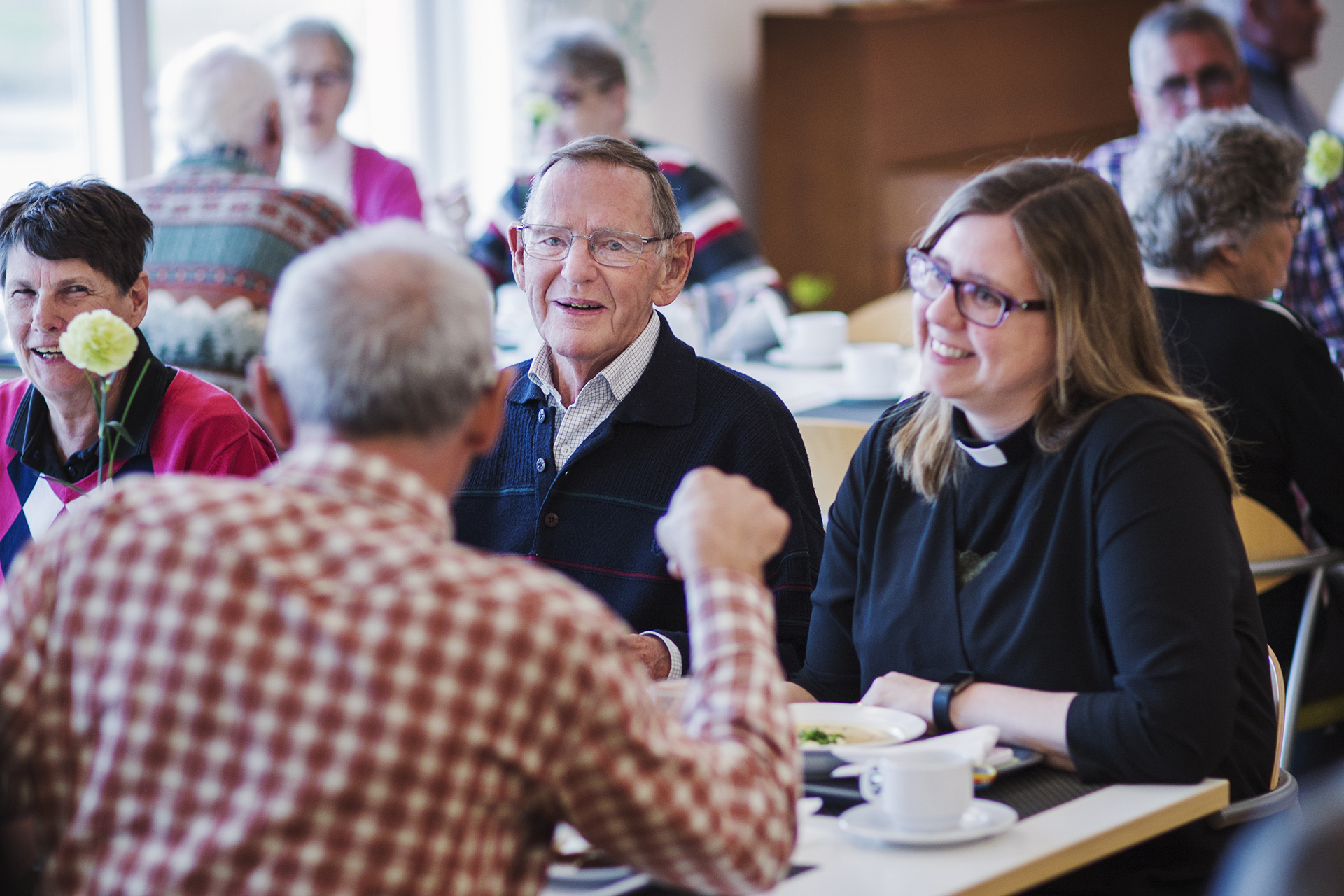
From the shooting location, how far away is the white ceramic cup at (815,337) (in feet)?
12.1

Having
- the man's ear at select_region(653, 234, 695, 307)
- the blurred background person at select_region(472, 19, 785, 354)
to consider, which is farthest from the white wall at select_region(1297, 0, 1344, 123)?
the man's ear at select_region(653, 234, 695, 307)

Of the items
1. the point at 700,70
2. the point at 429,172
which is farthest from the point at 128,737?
the point at 700,70

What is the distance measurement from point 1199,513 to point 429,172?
4.21 m

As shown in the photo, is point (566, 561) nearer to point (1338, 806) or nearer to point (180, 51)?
point (1338, 806)

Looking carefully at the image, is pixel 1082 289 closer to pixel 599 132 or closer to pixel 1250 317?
pixel 1250 317

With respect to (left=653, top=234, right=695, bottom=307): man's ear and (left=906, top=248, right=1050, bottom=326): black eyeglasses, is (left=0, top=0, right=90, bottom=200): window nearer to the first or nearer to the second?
(left=653, top=234, right=695, bottom=307): man's ear

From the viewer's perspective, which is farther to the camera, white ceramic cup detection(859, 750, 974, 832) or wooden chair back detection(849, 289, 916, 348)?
wooden chair back detection(849, 289, 916, 348)

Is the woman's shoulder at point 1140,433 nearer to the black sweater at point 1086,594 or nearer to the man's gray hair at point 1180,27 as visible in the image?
the black sweater at point 1086,594

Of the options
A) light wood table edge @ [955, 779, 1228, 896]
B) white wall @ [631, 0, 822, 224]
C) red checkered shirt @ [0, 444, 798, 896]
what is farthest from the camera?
white wall @ [631, 0, 822, 224]

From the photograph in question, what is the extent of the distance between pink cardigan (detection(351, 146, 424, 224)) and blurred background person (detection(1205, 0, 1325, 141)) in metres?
3.01

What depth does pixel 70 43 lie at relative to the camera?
4223mm

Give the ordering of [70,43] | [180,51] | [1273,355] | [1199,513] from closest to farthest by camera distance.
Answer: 1. [1199,513]
2. [1273,355]
3. [70,43]
4. [180,51]

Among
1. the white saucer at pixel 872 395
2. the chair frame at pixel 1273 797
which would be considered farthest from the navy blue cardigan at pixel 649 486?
the white saucer at pixel 872 395

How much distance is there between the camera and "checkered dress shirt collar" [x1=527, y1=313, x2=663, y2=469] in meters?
2.06
